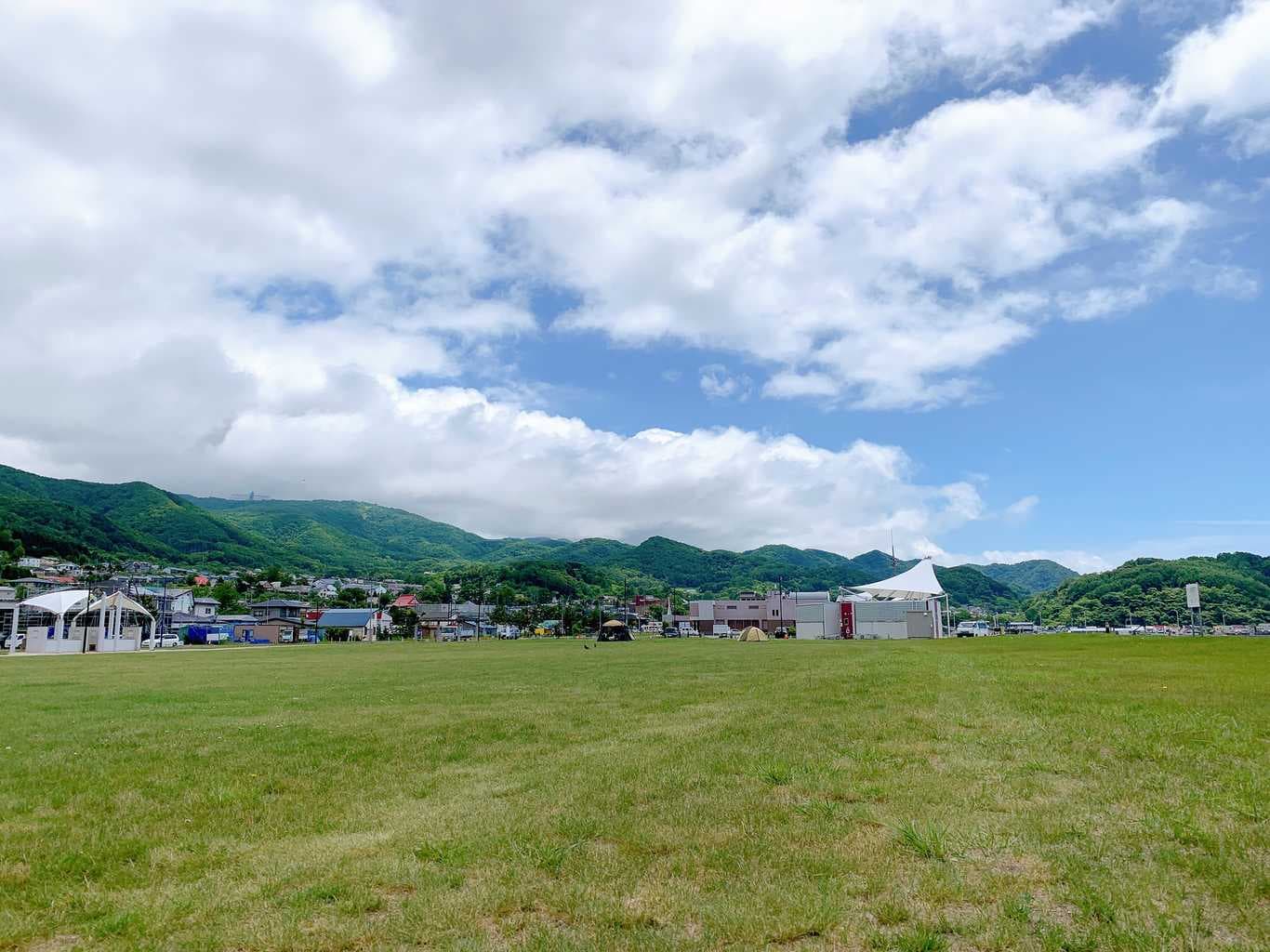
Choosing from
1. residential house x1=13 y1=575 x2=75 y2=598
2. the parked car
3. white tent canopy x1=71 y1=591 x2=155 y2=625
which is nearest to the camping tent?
the parked car

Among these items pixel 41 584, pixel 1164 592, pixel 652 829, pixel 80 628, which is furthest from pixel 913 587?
pixel 41 584

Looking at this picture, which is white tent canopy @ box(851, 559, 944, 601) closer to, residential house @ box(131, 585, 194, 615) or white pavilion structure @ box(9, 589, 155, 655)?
white pavilion structure @ box(9, 589, 155, 655)

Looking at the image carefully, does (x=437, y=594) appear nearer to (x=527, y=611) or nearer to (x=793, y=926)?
(x=527, y=611)

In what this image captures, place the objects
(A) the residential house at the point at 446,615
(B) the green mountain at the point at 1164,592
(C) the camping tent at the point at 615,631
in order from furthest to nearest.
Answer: (B) the green mountain at the point at 1164,592
(A) the residential house at the point at 446,615
(C) the camping tent at the point at 615,631

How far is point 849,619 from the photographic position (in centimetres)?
9600

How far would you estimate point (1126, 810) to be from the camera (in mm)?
7445

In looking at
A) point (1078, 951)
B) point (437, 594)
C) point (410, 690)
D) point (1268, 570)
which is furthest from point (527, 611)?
point (1268, 570)

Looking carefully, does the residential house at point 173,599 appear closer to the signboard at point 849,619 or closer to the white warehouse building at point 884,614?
the white warehouse building at point 884,614

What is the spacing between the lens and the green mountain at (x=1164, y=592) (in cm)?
15088

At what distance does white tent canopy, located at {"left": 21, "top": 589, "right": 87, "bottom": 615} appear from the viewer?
69394 millimetres

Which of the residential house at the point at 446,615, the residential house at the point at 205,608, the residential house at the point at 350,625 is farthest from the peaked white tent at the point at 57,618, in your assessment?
the residential house at the point at 446,615

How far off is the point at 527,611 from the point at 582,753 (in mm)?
142085

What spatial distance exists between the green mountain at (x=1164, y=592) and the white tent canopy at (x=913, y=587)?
79086 mm

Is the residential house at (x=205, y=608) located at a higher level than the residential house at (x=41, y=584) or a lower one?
lower
